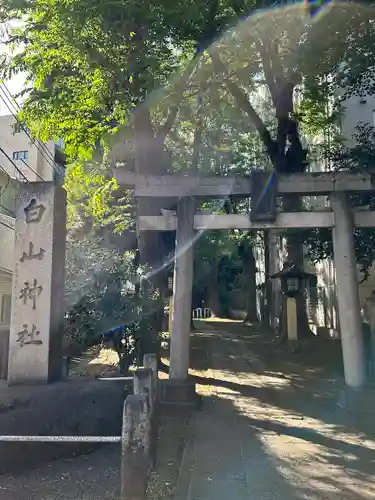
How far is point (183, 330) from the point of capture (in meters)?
8.72

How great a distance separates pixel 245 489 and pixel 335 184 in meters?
5.62

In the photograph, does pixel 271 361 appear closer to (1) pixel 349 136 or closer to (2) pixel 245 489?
(1) pixel 349 136

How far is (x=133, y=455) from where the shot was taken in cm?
369

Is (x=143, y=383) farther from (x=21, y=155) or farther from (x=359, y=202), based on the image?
(x=21, y=155)

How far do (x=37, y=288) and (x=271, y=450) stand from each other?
3589 mm

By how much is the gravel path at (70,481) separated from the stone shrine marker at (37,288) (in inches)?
44.3

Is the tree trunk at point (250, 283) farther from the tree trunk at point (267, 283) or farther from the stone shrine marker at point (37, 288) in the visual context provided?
the stone shrine marker at point (37, 288)

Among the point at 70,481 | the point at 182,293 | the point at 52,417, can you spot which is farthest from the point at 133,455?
the point at 182,293

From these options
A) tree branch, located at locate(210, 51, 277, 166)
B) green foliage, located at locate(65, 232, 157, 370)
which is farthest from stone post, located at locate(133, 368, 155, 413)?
tree branch, located at locate(210, 51, 277, 166)

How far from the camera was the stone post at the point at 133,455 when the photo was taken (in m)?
3.66

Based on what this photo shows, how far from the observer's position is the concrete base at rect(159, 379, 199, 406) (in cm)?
819

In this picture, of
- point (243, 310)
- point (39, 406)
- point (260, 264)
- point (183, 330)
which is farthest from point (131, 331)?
point (243, 310)

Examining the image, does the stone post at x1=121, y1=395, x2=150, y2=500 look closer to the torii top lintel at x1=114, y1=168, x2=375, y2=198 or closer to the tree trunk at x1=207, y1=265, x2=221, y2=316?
the torii top lintel at x1=114, y1=168, x2=375, y2=198

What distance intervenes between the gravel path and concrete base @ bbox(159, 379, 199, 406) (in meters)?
2.65
